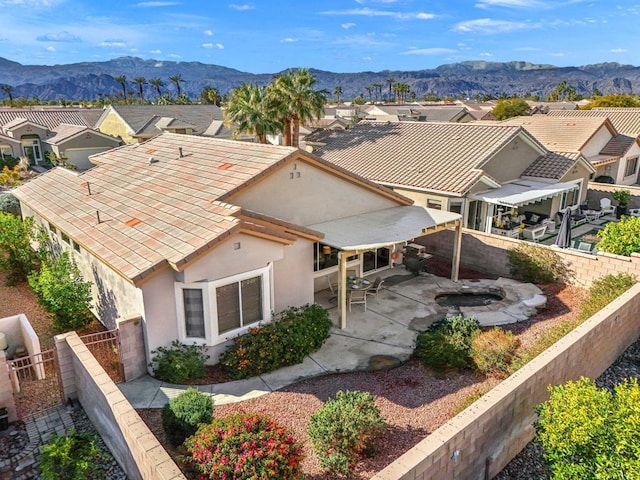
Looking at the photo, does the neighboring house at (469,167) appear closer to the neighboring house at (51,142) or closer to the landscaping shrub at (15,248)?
the landscaping shrub at (15,248)

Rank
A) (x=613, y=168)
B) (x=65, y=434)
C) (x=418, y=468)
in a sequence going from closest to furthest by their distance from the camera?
(x=418, y=468) < (x=65, y=434) < (x=613, y=168)

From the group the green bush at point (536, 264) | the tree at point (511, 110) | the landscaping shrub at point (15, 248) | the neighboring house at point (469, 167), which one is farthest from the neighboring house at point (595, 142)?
the tree at point (511, 110)

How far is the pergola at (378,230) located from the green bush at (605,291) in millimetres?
5264

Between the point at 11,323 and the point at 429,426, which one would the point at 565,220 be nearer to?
the point at 429,426

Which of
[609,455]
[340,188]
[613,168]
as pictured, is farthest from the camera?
[613,168]

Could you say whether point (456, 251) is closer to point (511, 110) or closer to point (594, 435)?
point (594, 435)

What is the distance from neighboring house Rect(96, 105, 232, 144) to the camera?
53719mm

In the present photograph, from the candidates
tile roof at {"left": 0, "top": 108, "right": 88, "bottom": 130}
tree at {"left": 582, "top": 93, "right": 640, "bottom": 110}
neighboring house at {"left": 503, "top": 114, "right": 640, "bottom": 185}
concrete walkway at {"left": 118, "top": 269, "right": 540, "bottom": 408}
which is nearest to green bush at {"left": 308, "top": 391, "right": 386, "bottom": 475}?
concrete walkway at {"left": 118, "top": 269, "right": 540, "bottom": 408}

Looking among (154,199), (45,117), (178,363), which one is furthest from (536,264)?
(45,117)

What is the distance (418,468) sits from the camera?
7.00m

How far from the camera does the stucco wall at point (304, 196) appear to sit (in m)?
15.9

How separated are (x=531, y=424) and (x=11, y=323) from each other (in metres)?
13.7

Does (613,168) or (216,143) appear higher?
(216,143)

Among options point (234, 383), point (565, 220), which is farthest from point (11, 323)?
point (565, 220)
